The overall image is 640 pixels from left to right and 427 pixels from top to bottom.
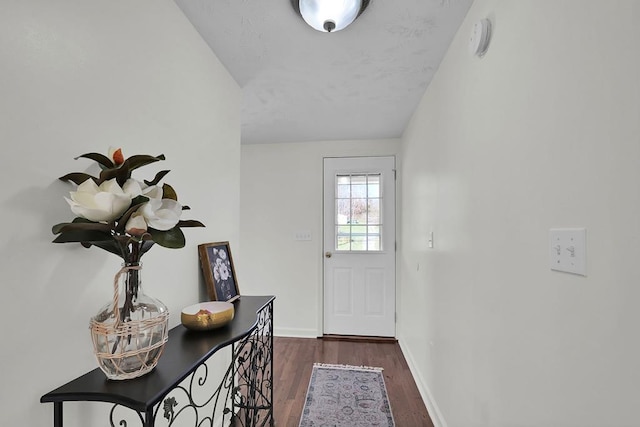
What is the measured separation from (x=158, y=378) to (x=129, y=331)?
17 centimetres

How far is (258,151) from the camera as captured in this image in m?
3.88

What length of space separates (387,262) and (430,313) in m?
1.42

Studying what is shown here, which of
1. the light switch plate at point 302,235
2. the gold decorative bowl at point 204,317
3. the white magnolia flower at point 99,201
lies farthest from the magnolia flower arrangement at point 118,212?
the light switch plate at point 302,235

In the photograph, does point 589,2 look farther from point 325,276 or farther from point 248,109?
point 325,276

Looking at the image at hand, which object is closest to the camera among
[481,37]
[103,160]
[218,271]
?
[103,160]

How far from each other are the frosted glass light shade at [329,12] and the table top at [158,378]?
56.3 inches

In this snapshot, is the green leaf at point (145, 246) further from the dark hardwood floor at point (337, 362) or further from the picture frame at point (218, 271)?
the dark hardwood floor at point (337, 362)

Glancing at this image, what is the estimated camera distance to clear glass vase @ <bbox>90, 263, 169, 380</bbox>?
2.80 ft

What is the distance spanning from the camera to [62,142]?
900mm

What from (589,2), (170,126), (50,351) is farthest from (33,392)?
(589,2)

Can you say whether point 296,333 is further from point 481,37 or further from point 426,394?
point 481,37

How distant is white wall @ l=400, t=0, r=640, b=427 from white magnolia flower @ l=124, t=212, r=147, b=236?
113cm

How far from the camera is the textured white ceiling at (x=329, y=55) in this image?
1523mm

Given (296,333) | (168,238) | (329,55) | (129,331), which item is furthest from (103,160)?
(296,333)
